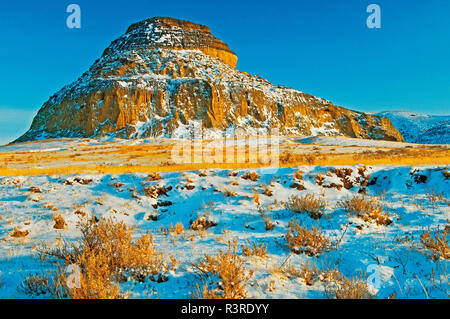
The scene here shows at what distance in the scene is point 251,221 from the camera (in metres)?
6.00

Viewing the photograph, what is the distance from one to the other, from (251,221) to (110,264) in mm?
3388

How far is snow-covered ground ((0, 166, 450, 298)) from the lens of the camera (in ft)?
10.7

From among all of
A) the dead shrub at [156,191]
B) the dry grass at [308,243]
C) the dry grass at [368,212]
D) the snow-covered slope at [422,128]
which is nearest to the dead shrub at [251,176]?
the dead shrub at [156,191]

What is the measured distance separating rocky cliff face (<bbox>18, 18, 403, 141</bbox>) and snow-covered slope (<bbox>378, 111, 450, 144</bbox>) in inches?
968

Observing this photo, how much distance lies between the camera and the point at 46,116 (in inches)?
3479

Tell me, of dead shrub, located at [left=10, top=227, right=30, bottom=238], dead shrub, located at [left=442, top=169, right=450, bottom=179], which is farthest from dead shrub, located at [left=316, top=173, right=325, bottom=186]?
dead shrub, located at [left=10, top=227, right=30, bottom=238]

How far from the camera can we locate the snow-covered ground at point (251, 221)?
3273 mm

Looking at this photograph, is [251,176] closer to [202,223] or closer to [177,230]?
[202,223]

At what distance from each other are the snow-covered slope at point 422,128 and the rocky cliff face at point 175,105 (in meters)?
24.6

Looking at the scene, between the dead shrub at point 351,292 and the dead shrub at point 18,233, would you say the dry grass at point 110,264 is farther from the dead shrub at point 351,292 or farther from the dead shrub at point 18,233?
the dead shrub at point 351,292

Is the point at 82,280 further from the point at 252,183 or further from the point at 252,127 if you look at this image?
the point at 252,127
